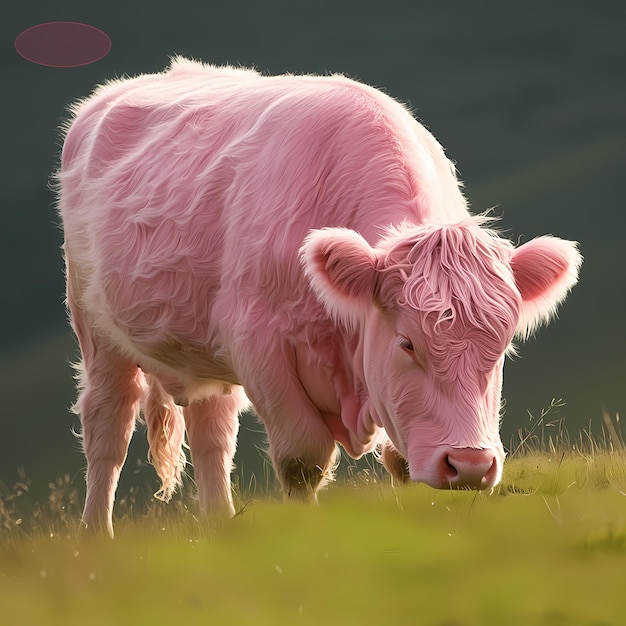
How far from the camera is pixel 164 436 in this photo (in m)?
8.03

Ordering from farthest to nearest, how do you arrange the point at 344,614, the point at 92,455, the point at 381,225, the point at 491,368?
1. the point at 92,455
2. the point at 381,225
3. the point at 491,368
4. the point at 344,614

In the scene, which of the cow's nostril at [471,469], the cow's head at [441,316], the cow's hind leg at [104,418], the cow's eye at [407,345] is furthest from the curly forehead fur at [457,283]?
the cow's hind leg at [104,418]

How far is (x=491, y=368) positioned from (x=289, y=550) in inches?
44.4

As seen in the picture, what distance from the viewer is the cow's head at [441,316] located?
4.73 metres

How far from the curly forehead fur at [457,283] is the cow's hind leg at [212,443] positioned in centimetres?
320

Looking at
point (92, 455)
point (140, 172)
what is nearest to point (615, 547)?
point (140, 172)

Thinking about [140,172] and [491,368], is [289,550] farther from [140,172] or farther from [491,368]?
[140,172]

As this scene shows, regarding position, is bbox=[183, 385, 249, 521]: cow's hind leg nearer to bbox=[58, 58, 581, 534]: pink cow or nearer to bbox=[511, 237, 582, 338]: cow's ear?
bbox=[58, 58, 581, 534]: pink cow

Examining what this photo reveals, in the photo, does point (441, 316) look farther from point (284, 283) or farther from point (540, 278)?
point (284, 283)

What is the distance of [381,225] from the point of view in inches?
217

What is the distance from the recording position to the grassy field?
3936 mm

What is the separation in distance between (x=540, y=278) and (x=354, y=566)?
163 centimetres

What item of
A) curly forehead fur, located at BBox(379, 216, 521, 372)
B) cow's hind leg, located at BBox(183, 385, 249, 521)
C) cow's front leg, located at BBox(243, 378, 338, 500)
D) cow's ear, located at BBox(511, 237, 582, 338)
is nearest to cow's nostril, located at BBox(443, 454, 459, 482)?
curly forehead fur, located at BBox(379, 216, 521, 372)

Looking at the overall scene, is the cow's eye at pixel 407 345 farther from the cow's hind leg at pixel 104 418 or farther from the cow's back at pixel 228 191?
the cow's hind leg at pixel 104 418
